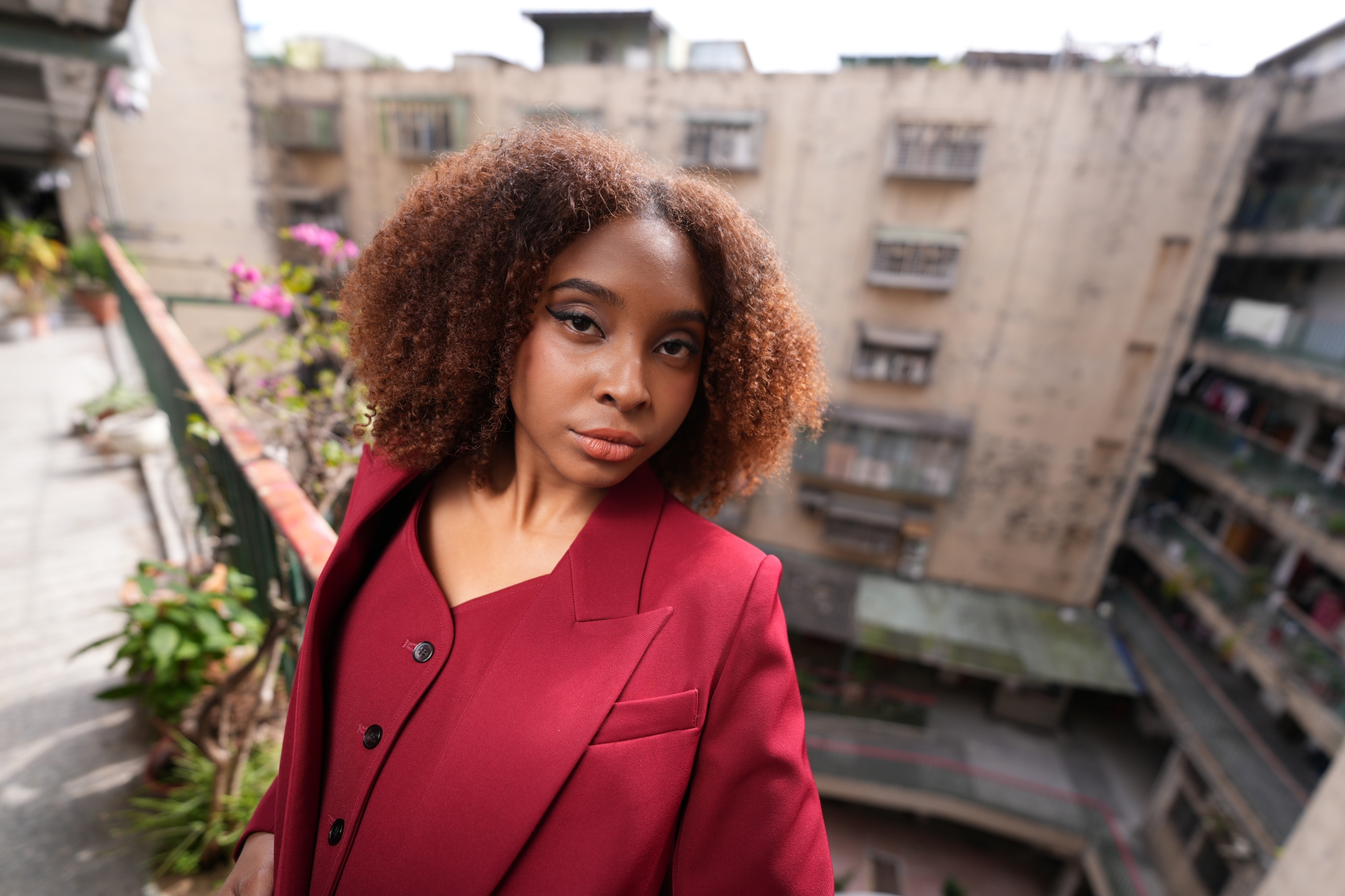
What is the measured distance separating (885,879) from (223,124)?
16771mm

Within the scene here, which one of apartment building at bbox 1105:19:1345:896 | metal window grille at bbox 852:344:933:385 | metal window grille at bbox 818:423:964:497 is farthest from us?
metal window grille at bbox 818:423:964:497

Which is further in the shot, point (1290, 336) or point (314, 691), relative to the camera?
point (1290, 336)

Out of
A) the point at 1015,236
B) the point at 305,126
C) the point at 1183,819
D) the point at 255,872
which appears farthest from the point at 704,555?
the point at 305,126

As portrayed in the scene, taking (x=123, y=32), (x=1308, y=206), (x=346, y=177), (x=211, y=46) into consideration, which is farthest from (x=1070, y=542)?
(x=211, y=46)

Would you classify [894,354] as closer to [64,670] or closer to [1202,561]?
[1202,561]

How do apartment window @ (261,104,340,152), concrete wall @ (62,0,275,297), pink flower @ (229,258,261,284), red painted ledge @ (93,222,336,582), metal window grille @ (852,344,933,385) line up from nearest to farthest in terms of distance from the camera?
red painted ledge @ (93,222,336,582) → pink flower @ (229,258,261,284) → concrete wall @ (62,0,275,297) → metal window grille @ (852,344,933,385) → apartment window @ (261,104,340,152)

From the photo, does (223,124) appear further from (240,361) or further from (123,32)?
(240,361)

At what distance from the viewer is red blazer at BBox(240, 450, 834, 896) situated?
2.85ft

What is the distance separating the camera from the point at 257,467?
2023 millimetres

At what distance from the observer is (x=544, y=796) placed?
0.87 meters

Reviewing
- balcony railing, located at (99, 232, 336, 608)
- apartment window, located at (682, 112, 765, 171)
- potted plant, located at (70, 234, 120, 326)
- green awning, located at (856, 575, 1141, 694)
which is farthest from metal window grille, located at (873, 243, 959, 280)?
potted plant, located at (70, 234, 120, 326)

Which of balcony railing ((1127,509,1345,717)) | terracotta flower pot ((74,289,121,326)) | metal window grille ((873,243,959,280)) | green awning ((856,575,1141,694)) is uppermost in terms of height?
metal window grille ((873,243,959,280))

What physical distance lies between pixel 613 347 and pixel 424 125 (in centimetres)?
1428

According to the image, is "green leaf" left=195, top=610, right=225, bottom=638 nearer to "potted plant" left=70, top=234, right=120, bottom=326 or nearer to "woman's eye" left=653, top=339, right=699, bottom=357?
"woman's eye" left=653, top=339, right=699, bottom=357
